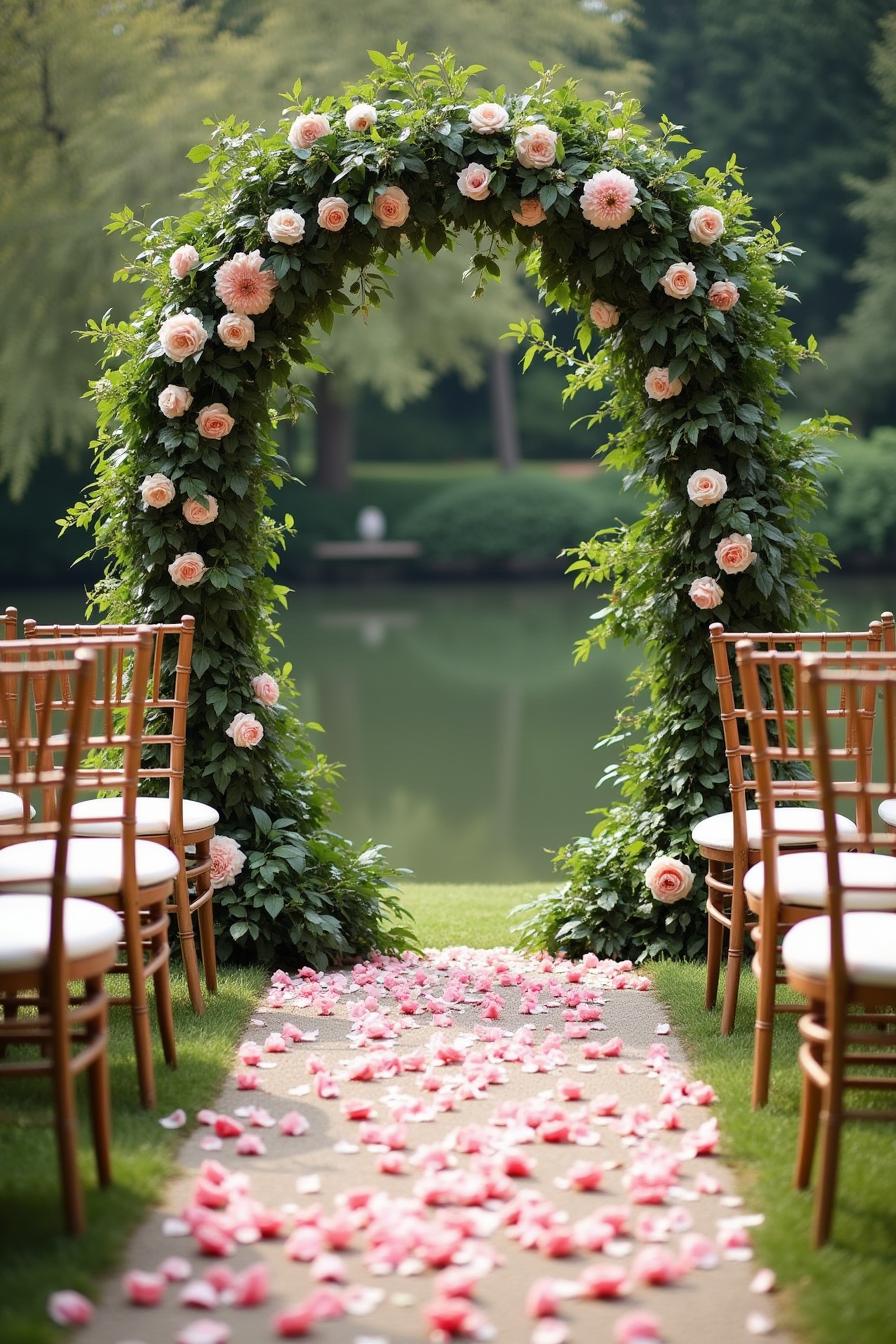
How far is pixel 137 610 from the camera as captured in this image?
4875 millimetres

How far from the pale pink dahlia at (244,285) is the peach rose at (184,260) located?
12 cm

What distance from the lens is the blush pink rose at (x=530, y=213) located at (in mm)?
4578

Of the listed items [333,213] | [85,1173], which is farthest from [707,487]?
[85,1173]

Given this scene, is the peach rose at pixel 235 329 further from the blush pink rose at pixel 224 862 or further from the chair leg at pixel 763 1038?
the chair leg at pixel 763 1038

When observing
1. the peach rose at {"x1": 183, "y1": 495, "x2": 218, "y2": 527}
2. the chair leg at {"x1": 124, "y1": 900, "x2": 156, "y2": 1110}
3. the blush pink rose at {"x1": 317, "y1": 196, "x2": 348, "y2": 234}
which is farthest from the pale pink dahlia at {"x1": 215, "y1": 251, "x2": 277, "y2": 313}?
the chair leg at {"x1": 124, "y1": 900, "x2": 156, "y2": 1110}

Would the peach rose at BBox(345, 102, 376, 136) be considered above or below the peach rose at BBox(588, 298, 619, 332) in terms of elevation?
above

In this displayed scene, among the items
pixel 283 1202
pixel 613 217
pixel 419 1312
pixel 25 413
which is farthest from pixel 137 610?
pixel 25 413

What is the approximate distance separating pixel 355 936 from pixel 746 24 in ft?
83.3

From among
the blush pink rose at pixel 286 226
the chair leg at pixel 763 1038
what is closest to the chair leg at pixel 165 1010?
the chair leg at pixel 763 1038

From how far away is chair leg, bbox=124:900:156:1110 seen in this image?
3082 mm

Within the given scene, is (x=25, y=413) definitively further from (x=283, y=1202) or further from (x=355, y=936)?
(x=283, y=1202)

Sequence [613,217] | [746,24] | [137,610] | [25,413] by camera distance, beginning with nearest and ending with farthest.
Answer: [613,217] < [137,610] < [25,413] < [746,24]

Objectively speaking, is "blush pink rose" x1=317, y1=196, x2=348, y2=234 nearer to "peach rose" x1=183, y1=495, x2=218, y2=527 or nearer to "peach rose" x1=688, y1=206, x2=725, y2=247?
"peach rose" x1=183, y1=495, x2=218, y2=527

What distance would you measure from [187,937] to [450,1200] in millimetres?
1454
